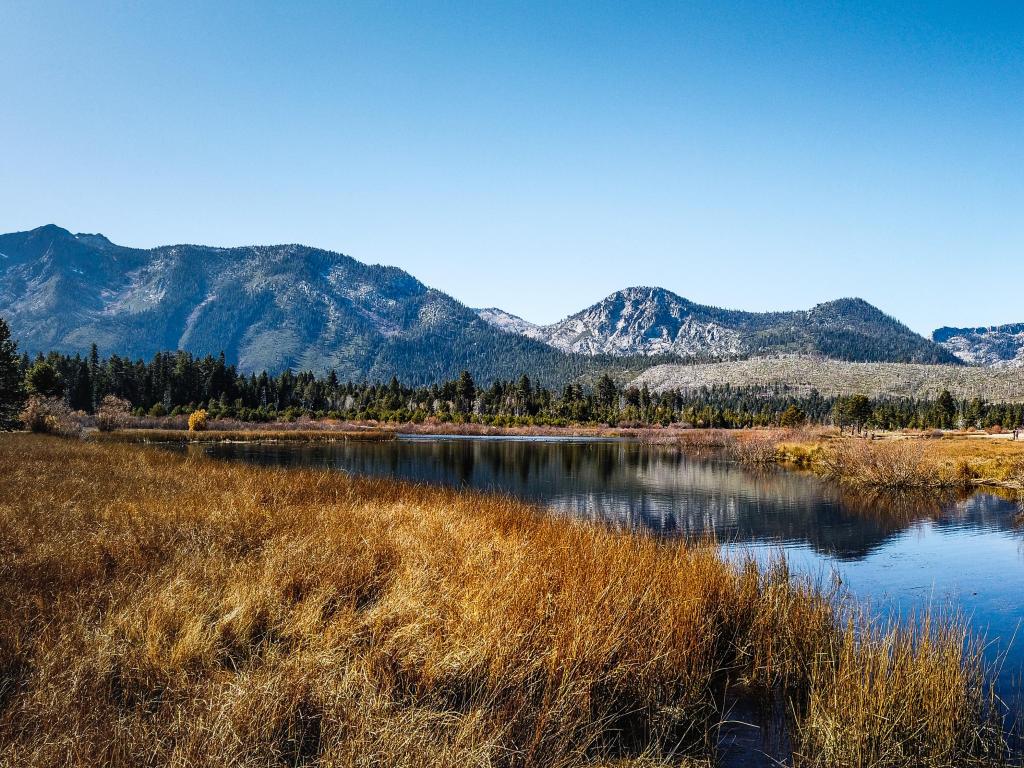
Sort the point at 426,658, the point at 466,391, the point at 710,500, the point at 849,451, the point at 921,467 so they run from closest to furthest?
the point at 426,658 < the point at 710,500 < the point at 921,467 < the point at 849,451 < the point at 466,391

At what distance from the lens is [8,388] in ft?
119

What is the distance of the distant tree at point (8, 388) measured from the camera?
35.9 metres

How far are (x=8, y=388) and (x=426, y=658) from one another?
136ft

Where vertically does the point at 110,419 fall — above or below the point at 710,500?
above

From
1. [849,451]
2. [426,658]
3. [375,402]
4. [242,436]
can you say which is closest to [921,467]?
[849,451]

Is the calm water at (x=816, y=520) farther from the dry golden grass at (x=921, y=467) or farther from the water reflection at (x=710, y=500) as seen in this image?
the dry golden grass at (x=921, y=467)

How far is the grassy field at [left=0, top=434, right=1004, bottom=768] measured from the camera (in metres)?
4.32

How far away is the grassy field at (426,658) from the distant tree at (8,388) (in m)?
33.5

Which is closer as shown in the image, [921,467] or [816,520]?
[816,520]

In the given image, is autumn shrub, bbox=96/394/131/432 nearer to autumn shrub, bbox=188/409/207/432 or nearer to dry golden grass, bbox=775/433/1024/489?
autumn shrub, bbox=188/409/207/432

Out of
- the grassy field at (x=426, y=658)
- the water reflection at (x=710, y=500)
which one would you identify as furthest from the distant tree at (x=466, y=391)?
the grassy field at (x=426, y=658)

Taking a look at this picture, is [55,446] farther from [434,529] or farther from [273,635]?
[273,635]

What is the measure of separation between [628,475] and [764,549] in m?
19.9

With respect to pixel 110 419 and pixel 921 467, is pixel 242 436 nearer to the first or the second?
pixel 110 419
